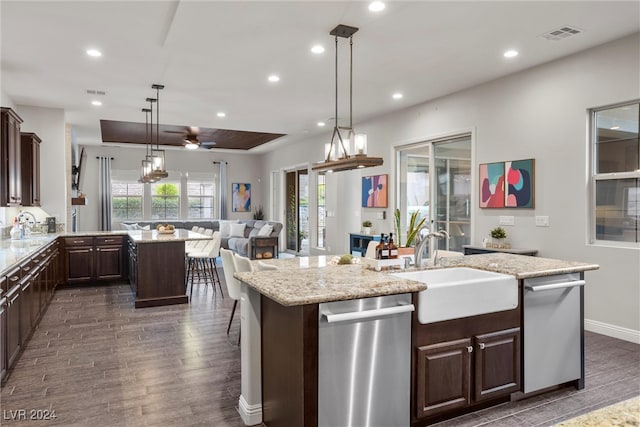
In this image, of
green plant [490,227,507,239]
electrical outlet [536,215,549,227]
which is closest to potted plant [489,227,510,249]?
green plant [490,227,507,239]

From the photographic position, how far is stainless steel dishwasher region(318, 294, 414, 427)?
6.70 feet

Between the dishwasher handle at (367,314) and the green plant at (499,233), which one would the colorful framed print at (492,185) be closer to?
the green plant at (499,233)

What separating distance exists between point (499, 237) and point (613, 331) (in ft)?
4.89

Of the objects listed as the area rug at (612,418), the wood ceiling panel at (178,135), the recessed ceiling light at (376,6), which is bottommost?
the area rug at (612,418)

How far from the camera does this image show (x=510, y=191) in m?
5.07

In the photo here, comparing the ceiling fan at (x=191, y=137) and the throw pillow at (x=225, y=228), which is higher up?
the ceiling fan at (x=191, y=137)

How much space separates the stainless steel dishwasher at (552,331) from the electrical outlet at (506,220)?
2272mm

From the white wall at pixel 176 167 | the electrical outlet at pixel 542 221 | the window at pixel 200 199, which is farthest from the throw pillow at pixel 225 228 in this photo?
the electrical outlet at pixel 542 221

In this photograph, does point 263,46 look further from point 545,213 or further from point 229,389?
point 545,213

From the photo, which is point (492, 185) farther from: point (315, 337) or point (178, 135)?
point (178, 135)

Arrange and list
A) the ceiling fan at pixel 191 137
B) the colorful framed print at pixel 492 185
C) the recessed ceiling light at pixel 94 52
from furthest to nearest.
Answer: the ceiling fan at pixel 191 137, the colorful framed print at pixel 492 185, the recessed ceiling light at pixel 94 52

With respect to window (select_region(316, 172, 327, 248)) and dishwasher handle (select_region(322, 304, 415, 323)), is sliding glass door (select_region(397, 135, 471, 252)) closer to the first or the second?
window (select_region(316, 172, 327, 248))

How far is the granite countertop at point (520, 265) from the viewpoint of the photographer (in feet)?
8.91

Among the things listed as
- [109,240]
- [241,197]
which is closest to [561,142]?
[109,240]
